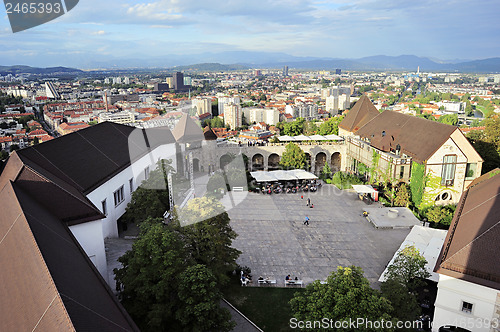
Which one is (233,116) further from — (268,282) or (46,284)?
(46,284)

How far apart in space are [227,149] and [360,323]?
3392 centimetres

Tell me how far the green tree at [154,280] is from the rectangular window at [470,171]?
2667 cm

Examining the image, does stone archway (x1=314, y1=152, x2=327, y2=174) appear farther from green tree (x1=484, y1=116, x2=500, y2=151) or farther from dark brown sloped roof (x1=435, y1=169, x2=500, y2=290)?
dark brown sloped roof (x1=435, y1=169, x2=500, y2=290)

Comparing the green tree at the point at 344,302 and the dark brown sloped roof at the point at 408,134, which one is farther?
the dark brown sloped roof at the point at 408,134

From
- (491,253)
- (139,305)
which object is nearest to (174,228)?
(139,305)

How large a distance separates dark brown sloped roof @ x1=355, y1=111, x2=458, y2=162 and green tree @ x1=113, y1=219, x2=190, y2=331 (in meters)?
23.7

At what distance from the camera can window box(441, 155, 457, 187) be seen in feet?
98.0

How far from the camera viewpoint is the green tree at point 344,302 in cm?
1077

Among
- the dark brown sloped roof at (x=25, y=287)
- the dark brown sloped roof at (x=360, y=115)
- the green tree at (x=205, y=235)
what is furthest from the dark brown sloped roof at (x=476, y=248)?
the dark brown sloped roof at (x=360, y=115)

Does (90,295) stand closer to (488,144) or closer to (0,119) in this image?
(488,144)

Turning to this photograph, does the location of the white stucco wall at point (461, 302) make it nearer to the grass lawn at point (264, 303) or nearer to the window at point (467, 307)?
the window at point (467, 307)

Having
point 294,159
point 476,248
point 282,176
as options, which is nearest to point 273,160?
point 294,159

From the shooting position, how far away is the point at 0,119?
3821 inches

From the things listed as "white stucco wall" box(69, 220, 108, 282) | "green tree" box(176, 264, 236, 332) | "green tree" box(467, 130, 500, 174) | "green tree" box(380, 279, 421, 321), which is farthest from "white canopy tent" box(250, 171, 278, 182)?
"green tree" box(176, 264, 236, 332)
